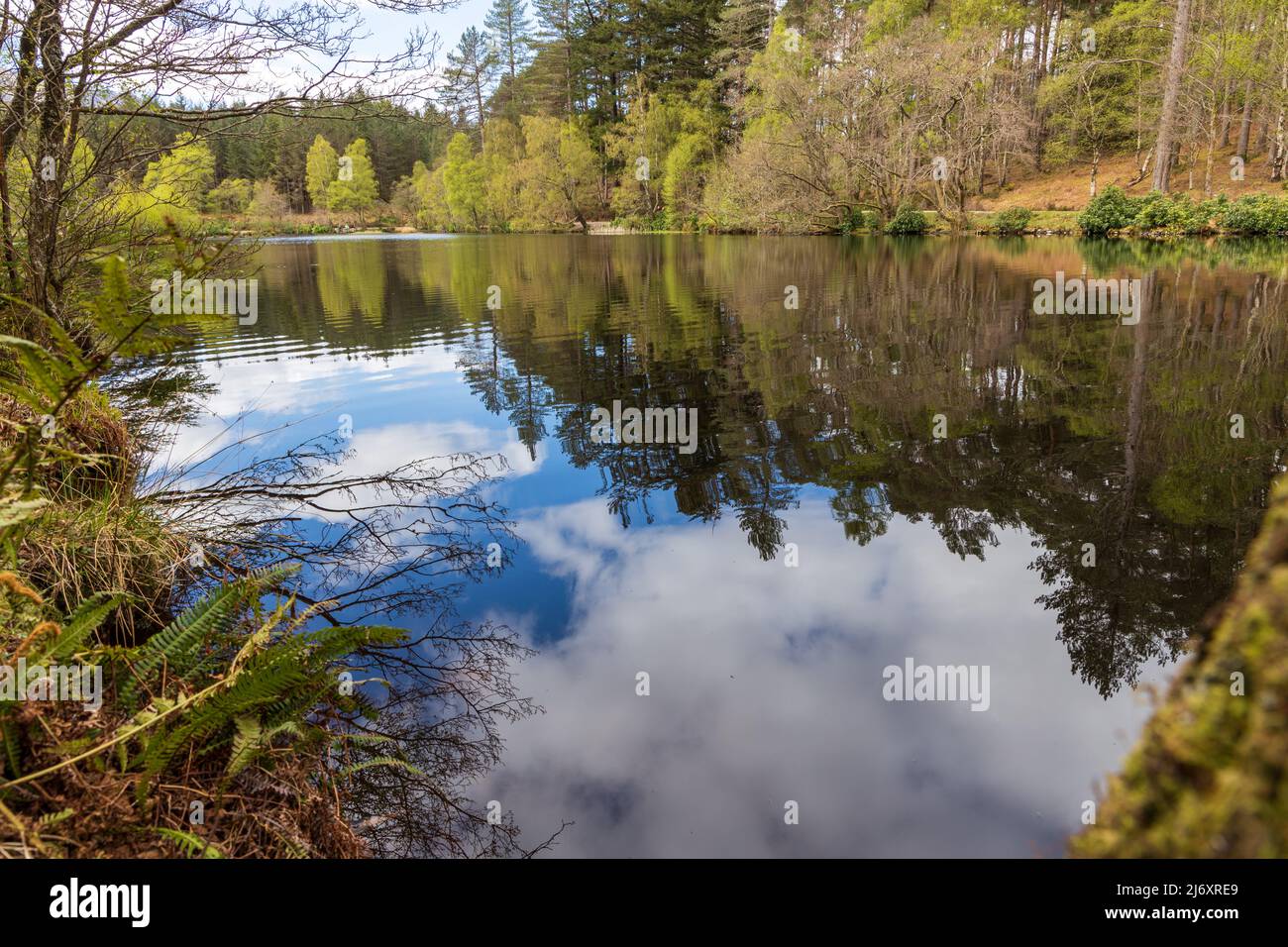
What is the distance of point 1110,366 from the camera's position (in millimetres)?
11383

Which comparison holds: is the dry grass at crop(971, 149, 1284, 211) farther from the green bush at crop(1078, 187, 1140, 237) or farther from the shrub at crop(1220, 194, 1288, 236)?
the shrub at crop(1220, 194, 1288, 236)

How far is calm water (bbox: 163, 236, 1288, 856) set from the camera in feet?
12.4

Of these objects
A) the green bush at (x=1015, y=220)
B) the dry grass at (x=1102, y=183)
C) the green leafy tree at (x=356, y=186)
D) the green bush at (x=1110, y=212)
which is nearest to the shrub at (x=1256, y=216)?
the green bush at (x=1110, y=212)

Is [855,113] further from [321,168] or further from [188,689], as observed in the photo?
[321,168]

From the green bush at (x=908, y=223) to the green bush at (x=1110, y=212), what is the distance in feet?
24.4

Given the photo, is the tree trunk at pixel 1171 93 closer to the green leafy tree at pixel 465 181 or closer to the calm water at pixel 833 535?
the calm water at pixel 833 535

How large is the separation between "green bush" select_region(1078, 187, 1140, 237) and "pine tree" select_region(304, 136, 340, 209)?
226ft

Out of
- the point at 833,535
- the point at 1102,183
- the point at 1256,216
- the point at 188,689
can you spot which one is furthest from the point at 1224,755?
the point at 1102,183

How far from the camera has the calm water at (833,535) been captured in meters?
3.77

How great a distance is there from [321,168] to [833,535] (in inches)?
3325

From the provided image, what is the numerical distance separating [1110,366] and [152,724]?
12.6 meters

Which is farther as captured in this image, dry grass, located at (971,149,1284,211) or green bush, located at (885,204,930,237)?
green bush, located at (885,204,930,237)

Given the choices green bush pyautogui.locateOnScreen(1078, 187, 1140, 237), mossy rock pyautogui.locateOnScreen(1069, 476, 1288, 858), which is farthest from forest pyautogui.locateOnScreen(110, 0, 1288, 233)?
mossy rock pyautogui.locateOnScreen(1069, 476, 1288, 858)

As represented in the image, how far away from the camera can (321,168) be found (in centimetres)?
7688
